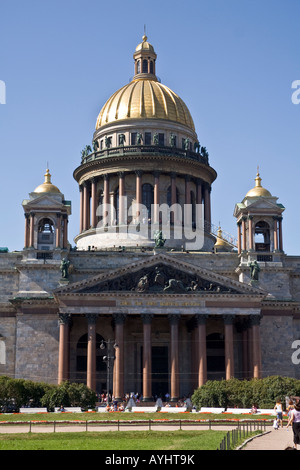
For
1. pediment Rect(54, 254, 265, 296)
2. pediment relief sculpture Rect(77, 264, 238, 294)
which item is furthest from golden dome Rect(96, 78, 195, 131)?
pediment relief sculpture Rect(77, 264, 238, 294)

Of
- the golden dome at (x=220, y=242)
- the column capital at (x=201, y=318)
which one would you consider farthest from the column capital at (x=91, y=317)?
the golden dome at (x=220, y=242)

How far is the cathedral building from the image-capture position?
253 feet

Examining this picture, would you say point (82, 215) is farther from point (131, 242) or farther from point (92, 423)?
point (92, 423)

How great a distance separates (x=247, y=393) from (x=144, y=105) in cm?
4785

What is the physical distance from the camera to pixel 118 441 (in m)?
35.1

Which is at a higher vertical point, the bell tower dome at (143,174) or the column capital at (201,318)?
the bell tower dome at (143,174)

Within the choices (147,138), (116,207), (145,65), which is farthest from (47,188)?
(145,65)

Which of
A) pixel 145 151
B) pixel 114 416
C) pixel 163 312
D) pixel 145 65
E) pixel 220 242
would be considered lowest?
pixel 114 416

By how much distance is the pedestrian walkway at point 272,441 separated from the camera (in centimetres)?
3109

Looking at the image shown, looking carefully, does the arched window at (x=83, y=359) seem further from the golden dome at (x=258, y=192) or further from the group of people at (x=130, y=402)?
the golden dome at (x=258, y=192)

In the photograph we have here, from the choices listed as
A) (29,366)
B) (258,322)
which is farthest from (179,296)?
(29,366)

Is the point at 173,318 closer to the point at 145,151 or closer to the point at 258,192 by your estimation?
the point at 258,192

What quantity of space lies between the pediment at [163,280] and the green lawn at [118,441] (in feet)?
124
